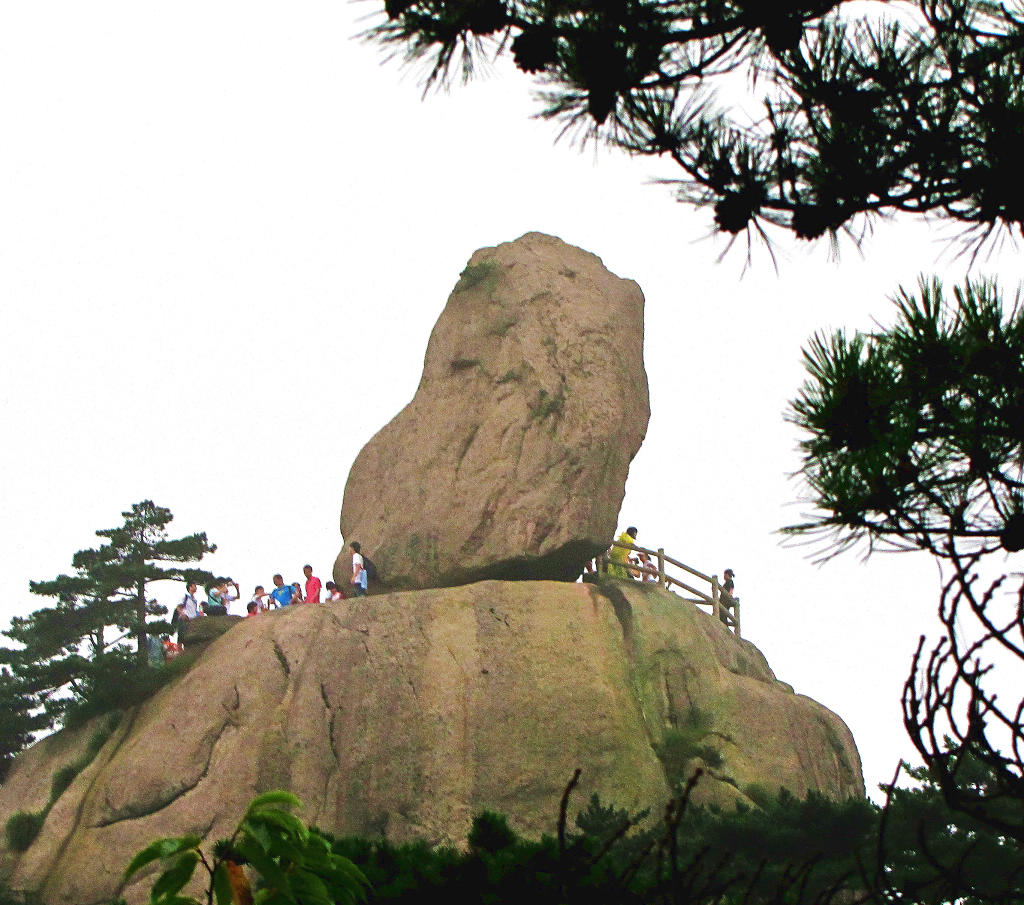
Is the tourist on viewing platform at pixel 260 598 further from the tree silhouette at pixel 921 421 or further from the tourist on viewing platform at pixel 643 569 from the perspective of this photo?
the tree silhouette at pixel 921 421

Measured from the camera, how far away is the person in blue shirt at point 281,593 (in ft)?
82.5

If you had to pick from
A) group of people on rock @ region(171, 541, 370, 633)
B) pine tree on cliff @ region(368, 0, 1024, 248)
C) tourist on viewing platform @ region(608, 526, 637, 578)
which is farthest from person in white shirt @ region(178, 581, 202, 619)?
pine tree on cliff @ region(368, 0, 1024, 248)

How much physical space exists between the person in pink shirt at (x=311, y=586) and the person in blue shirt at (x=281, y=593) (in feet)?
0.97

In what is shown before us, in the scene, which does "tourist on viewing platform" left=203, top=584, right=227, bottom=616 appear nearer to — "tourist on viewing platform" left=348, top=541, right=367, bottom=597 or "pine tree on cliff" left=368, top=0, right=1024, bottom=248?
"tourist on viewing platform" left=348, top=541, right=367, bottom=597

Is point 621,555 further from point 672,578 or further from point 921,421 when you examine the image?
point 921,421

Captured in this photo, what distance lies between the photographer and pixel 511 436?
83.3 ft

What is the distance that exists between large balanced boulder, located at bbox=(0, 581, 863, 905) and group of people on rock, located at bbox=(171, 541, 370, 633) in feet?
4.90

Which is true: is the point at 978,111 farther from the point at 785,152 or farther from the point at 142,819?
the point at 142,819

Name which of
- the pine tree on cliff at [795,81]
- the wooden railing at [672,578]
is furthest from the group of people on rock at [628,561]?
the pine tree on cliff at [795,81]

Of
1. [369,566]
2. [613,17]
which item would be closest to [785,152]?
[613,17]

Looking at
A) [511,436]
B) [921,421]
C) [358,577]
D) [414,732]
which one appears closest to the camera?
[921,421]

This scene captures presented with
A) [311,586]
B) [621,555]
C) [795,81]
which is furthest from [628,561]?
[795,81]

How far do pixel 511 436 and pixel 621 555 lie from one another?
2.98 meters

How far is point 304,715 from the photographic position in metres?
22.1
